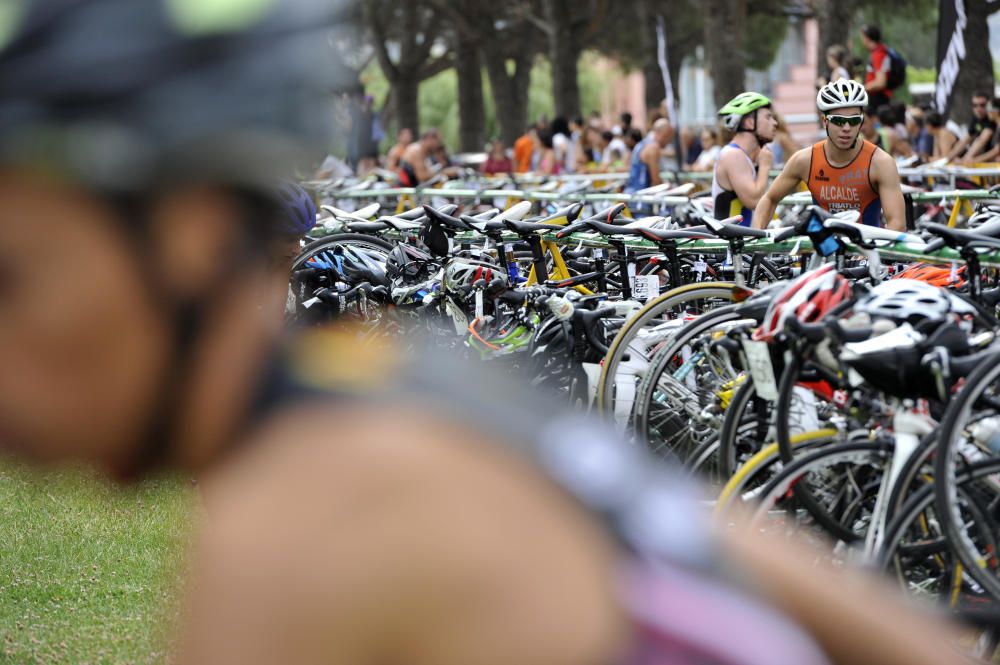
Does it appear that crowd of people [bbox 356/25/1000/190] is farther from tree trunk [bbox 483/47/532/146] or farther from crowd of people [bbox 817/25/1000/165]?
tree trunk [bbox 483/47/532/146]

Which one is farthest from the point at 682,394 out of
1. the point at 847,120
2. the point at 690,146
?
the point at 690,146

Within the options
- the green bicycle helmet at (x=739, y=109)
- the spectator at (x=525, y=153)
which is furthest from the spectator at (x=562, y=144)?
the green bicycle helmet at (x=739, y=109)

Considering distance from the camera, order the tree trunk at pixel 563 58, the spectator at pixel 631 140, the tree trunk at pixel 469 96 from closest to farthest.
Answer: the spectator at pixel 631 140 → the tree trunk at pixel 563 58 → the tree trunk at pixel 469 96

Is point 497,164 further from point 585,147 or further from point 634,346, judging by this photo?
point 634,346

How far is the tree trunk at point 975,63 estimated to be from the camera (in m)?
22.1

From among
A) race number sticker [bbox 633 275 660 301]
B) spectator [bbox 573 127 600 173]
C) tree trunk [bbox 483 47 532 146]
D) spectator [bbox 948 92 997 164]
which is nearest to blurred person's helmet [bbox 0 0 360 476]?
race number sticker [bbox 633 275 660 301]

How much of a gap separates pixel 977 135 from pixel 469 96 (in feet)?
75.2

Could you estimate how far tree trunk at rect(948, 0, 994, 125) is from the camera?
72.6 feet

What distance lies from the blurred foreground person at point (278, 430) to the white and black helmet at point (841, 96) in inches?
289

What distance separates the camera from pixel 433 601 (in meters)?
1.00

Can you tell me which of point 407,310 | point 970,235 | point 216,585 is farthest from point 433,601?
point 407,310

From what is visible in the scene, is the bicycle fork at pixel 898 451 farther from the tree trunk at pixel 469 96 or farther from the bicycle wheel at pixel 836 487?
the tree trunk at pixel 469 96

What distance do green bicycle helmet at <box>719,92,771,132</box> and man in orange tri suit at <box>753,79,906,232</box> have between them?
1154 millimetres

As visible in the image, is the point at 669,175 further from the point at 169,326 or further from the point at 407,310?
the point at 169,326
